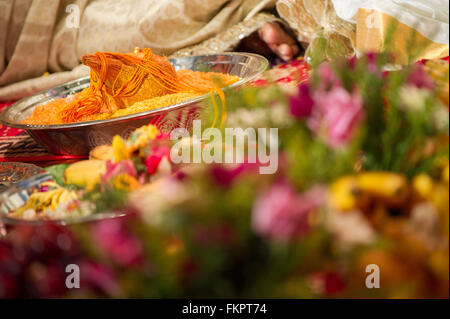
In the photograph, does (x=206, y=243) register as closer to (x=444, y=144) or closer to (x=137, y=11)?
(x=444, y=144)

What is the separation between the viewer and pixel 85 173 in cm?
46

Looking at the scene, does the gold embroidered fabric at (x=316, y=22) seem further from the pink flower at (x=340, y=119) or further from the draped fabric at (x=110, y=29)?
the pink flower at (x=340, y=119)

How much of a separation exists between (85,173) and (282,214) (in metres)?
0.28

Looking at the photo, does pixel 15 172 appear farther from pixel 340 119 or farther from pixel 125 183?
pixel 340 119

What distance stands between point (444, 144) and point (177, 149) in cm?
24

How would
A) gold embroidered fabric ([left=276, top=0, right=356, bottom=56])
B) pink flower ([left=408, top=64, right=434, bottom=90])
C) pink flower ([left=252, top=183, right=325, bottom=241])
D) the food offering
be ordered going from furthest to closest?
gold embroidered fabric ([left=276, top=0, right=356, bottom=56]), the food offering, pink flower ([left=408, top=64, right=434, bottom=90]), pink flower ([left=252, top=183, right=325, bottom=241])

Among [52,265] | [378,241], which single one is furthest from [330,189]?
[52,265]

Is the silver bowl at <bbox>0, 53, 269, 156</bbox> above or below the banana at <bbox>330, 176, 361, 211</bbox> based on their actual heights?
above

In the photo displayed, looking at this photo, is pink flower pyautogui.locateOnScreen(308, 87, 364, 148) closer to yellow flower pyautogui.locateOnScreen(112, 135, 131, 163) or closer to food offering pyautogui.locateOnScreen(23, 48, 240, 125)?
yellow flower pyautogui.locateOnScreen(112, 135, 131, 163)

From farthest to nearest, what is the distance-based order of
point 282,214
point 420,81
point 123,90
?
point 123,90 → point 420,81 → point 282,214

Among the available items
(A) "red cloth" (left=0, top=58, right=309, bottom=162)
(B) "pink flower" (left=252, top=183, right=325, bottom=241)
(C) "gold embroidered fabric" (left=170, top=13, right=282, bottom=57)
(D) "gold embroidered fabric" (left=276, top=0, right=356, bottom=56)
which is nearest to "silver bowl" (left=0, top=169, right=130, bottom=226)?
(B) "pink flower" (left=252, top=183, right=325, bottom=241)

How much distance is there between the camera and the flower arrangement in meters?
0.25

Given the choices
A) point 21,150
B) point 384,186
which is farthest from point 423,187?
point 21,150

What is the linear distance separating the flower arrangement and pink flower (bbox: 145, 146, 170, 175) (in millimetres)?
43
